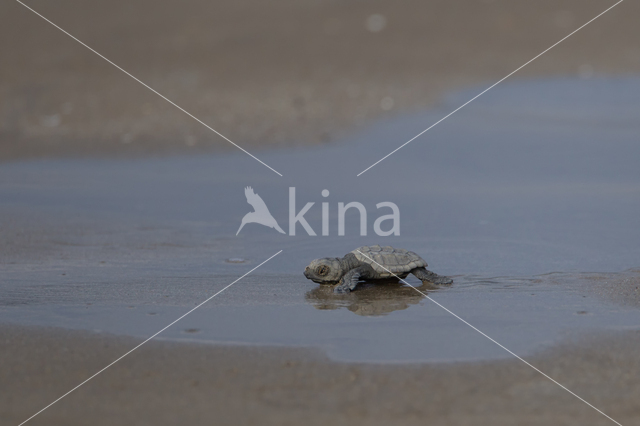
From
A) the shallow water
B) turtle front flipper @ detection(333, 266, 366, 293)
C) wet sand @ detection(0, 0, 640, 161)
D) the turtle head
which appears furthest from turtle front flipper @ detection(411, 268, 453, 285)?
wet sand @ detection(0, 0, 640, 161)

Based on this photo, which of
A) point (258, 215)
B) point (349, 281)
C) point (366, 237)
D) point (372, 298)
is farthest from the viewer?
point (258, 215)

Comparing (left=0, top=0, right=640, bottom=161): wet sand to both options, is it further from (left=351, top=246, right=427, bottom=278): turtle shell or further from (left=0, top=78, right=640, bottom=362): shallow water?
(left=351, top=246, right=427, bottom=278): turtle shell

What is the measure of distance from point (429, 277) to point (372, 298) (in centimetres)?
58

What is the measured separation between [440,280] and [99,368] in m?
2.84

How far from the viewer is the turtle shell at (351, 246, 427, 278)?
640 centimetres

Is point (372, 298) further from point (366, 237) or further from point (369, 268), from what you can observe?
point (366, 237)

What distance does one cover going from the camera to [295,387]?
15.4 feet

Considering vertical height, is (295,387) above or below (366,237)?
below

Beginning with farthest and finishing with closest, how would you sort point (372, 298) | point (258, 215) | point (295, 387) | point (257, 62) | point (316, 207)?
point (257, 62), point (316, 207), point (258, 215), point (372, 298), point (295, 387)

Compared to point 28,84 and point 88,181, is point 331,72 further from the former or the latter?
point 88,181

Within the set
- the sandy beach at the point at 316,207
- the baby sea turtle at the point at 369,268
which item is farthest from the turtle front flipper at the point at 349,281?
the sandy beach at the point at 316,207

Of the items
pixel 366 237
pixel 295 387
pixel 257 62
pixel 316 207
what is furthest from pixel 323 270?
pixel 257 62

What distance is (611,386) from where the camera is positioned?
15.3ft

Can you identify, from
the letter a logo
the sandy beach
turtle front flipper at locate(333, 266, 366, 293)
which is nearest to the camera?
the sandy beach
